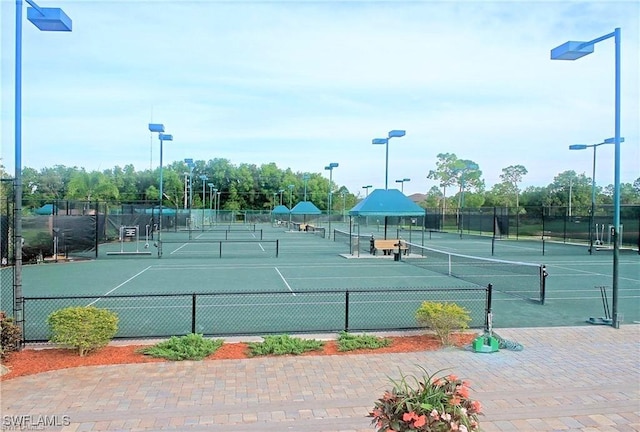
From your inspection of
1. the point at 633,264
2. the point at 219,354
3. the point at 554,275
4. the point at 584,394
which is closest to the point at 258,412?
the point at 219,354

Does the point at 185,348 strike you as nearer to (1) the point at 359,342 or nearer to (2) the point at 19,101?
(1) the point at 359,342

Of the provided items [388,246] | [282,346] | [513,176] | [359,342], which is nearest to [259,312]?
[282,346]

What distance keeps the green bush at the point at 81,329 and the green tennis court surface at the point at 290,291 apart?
47cm

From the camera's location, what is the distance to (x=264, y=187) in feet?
341

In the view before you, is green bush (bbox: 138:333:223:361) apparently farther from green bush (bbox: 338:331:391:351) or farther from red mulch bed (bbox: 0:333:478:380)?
green bush (bbox: 338:331:391:351)

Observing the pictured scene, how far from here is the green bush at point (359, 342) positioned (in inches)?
309

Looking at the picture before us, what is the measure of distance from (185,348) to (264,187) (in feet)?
319

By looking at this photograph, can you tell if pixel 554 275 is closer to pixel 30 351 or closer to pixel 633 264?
pixel 633 264

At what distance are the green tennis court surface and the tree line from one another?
33333mm

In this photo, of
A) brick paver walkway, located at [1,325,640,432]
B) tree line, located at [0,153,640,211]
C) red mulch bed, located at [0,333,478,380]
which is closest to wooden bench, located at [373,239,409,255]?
red mulch bed, located at [0,333,478,380]

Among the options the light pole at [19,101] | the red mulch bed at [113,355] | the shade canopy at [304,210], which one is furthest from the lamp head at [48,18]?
the shade canopy at [304,210]

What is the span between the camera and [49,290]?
548 inches

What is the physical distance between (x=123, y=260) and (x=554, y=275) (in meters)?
17.0

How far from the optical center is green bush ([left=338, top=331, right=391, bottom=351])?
7.84 metres
